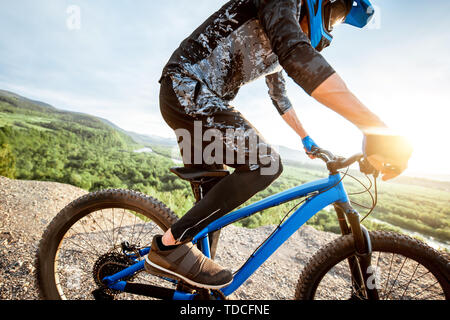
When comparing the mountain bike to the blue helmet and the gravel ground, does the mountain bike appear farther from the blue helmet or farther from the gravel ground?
the blue helmet

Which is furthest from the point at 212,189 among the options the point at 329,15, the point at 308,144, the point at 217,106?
the point at 329,15

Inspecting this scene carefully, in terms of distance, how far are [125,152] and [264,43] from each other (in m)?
42.1

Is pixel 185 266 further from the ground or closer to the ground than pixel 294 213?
closer to the ground

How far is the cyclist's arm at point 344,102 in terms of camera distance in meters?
1.02

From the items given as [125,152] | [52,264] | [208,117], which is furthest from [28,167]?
[208,117]

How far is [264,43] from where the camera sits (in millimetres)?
1383

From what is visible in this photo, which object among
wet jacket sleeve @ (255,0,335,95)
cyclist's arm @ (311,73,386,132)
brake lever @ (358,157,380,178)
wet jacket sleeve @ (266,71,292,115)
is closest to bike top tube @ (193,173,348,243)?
brake lever @ (358,157,380,178)

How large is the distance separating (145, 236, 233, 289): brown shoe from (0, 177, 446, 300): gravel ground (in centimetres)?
79

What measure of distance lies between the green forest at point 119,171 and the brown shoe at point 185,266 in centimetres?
79

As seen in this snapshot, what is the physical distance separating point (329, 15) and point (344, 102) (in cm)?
98

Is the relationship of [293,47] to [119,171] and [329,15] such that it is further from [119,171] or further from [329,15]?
[119,171]

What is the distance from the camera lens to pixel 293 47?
1076mm
